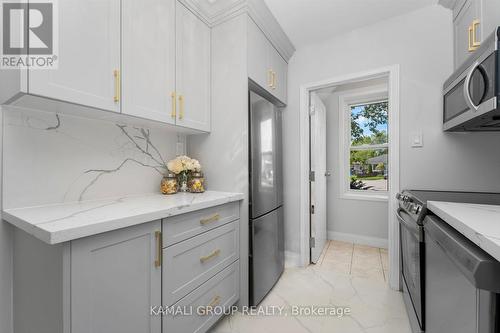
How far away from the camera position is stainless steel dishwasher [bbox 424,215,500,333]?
1.95 feet

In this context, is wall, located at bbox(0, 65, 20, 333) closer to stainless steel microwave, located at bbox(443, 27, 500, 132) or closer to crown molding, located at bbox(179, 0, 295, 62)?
crown molding, located at bbox(179, 0, 295, 62)

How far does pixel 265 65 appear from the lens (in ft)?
6.56

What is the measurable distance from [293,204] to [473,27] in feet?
6.23

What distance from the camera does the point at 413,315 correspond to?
1373 mm

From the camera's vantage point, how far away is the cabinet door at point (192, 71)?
159 cm

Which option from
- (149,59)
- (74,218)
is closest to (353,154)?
(149,59)

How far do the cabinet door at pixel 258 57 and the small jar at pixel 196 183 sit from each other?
0.89 metres

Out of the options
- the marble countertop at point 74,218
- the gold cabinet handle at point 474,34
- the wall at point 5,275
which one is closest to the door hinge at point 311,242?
the marble countertop at point 74,218

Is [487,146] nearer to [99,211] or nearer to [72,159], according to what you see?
[99,211]

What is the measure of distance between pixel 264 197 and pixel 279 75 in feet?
4.19

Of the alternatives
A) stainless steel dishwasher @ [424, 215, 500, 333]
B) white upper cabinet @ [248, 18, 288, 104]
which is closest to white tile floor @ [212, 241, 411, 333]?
stainless steel dishwasher @ [424, 215, 500, 333]

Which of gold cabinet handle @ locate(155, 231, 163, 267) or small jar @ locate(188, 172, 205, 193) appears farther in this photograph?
small jar @ locate(188, 172, 205, 193)

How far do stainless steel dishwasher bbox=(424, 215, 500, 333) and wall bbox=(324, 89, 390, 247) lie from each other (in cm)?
203

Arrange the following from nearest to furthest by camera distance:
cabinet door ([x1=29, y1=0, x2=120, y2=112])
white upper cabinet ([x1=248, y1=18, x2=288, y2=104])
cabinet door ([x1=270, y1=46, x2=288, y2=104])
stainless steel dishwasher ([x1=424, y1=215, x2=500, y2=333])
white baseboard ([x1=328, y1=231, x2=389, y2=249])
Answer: stainless steel dishwasher ([x1=424, y1=215, x2=500, y2=333])
cabinet door ([x1=29, y1=0, x2=120, y2=112])
white upper cabinet ([x1=248, y1=18, x2=288, y2=104])
cabinet door ([x1=270, y1=46, x2=288, y2=104])
white baseboard ([x1=328, y1=231, x2=389, y2=249])
